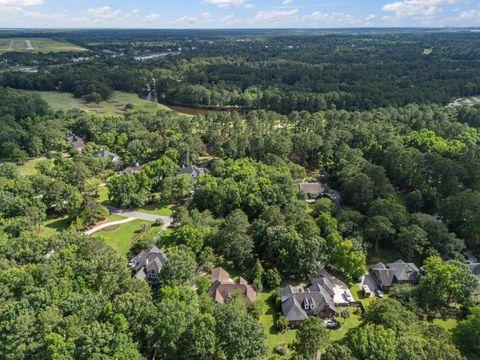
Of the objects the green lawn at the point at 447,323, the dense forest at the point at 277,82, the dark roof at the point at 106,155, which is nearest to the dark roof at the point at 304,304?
the green lawn at the point at 447,323

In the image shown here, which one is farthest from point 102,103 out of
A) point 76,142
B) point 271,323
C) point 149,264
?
point 271,323

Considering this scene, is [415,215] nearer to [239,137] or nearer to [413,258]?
[413,258]

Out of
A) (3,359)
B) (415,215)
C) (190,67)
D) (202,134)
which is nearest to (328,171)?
(415,215)

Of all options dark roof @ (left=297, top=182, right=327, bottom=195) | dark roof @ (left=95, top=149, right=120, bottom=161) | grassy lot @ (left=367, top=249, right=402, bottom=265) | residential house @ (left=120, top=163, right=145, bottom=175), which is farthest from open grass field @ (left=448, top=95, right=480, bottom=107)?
dark roof @ (left=95, top=149, right=120, bottom=161)

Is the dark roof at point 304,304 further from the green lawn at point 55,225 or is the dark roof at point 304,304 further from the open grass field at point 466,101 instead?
the open grass field at point 466,101

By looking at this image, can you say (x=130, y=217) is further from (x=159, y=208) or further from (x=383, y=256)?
(x=383, y=256)

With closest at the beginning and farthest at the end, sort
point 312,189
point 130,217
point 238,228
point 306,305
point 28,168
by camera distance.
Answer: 1. point 306,305
2. point 238,228
3. point 130,217
4. point 312,189
5. point 28,168
